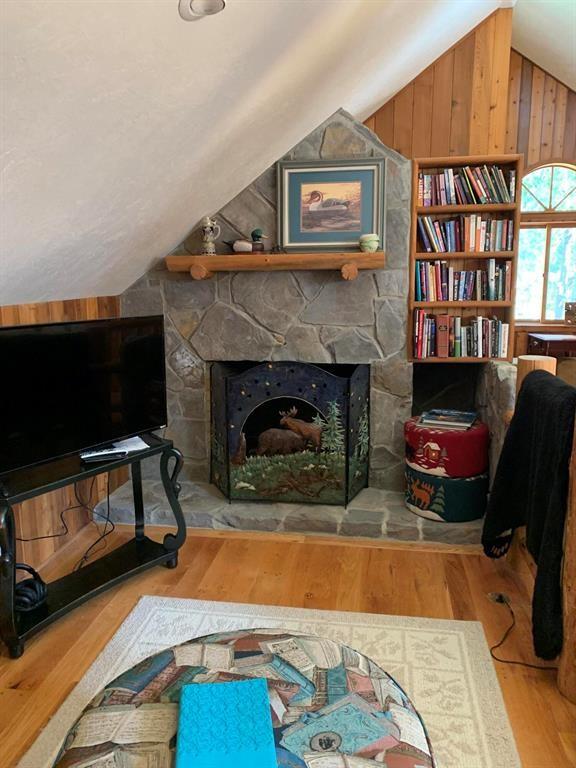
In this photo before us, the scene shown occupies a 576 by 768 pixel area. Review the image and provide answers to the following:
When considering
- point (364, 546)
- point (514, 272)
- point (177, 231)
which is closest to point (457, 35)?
point (514, 272)

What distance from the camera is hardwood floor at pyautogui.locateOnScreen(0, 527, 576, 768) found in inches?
73.9

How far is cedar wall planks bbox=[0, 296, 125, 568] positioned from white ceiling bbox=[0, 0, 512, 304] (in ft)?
0.24

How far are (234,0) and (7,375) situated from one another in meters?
1.46

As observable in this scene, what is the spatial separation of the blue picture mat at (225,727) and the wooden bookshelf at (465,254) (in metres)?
2.36

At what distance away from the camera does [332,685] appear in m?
1.36

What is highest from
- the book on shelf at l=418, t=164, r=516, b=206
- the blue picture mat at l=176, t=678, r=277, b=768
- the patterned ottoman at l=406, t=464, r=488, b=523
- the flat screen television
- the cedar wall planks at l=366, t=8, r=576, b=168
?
the cedar wall planks at l=366, t=8, r=576, b=168

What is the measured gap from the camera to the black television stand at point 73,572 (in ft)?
6.93

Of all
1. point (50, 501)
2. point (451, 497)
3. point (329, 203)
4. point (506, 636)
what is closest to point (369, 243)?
point (329, 203)

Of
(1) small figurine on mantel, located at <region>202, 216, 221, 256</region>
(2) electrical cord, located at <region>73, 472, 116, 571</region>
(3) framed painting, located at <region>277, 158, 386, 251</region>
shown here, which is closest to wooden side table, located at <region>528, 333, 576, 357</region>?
(3) framed painting, located at <region>277, 158, 386, 251</region>

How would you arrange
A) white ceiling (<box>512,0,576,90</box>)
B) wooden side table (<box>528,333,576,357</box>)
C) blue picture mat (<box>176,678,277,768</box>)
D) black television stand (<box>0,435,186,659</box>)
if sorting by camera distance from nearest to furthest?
blue picture mat (<box>176,678,277,768</box>)
black television stand (<box>0,435,186,659</box>)
white ceiling (<box>512,0,576,90</box>)
wooden side table (<box>528,333,576,357</box>)

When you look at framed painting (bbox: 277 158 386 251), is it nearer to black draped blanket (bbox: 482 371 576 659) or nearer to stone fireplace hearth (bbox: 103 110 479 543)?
stone fireplace hearth (bbox: 103 110 479 543)

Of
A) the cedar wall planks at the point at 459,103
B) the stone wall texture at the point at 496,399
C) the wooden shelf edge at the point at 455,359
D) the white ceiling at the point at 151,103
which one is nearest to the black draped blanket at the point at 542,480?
the stone wall texture at the point at 496,399

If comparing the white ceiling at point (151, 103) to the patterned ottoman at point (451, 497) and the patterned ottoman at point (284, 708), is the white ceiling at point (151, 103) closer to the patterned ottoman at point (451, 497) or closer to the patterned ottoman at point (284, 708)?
the patterned ottoman at point (284, 708)

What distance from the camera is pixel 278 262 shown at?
3088 mm
